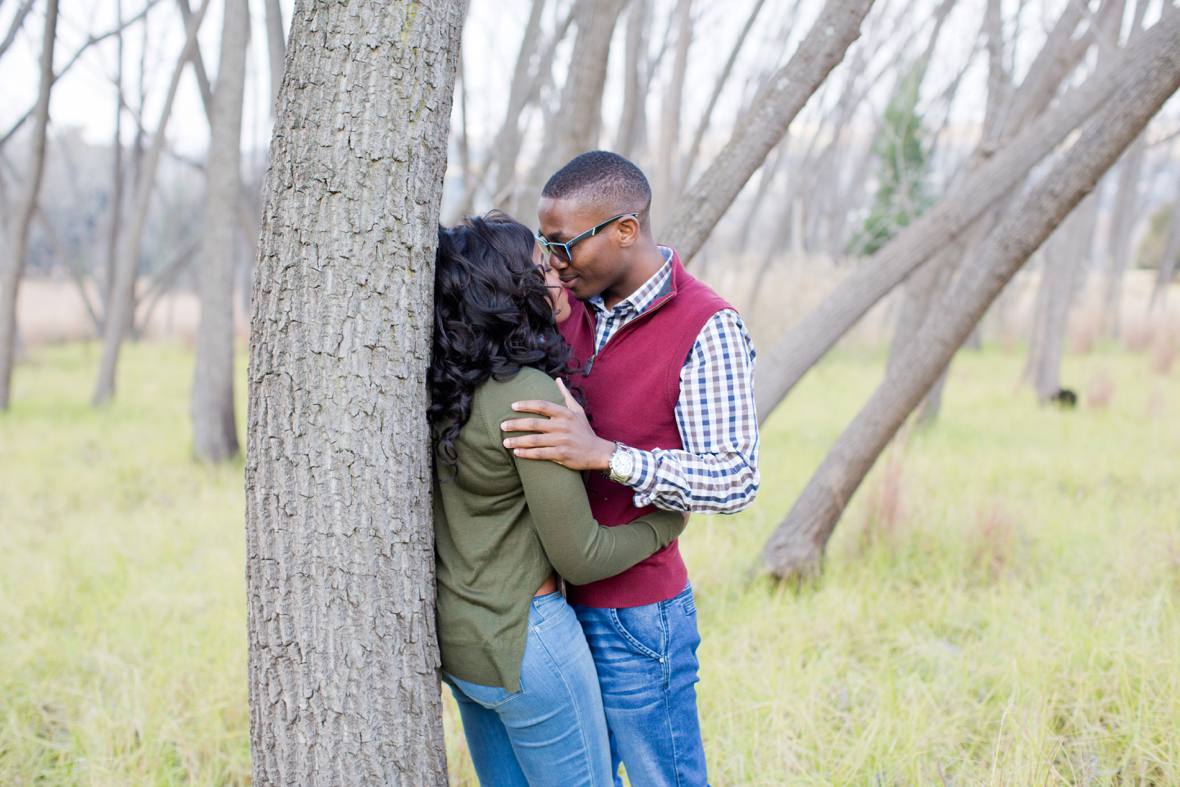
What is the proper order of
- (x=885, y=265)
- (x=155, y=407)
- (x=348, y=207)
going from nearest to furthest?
(x=348, y=207), (x=885, y=265), (x=155, y=407)

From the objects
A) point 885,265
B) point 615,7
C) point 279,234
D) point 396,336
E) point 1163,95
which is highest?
point 615,7

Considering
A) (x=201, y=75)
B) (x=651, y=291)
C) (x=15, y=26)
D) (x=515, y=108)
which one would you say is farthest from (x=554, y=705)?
(x=15, y=26)

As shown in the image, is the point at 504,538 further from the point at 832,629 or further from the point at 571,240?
the point at 832,629

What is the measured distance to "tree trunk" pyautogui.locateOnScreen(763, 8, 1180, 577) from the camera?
10.1ft

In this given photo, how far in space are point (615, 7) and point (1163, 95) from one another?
2.16m

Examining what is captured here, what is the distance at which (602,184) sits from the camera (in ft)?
5.59

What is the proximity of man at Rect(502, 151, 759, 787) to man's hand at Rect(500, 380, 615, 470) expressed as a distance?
15 centimetres

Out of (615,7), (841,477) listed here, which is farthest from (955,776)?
(615,7)

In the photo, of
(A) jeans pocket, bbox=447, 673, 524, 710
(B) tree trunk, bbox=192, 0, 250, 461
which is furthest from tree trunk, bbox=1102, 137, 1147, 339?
(A) jeans pocket, bbox=447, 673, 524, 710

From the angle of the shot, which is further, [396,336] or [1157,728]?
[1157,728]

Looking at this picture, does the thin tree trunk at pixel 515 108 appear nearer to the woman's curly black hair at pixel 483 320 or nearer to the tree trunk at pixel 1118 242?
the woman's curly black hair at pixel 483 320

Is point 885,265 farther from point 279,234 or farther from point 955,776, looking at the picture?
point 279,234

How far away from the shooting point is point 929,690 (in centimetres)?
298

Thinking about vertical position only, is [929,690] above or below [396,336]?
below
